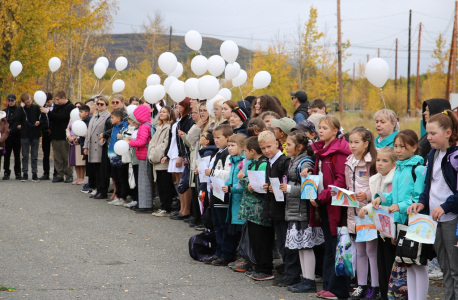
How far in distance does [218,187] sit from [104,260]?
1.80 metres

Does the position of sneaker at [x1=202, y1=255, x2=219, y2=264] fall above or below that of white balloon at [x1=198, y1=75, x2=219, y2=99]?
below

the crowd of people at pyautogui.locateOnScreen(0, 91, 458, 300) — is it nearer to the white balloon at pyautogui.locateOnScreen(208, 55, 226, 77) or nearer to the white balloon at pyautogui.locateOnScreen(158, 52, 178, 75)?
the white balloon at pyautogui.locateOnScreen(208, 55, 226, 77)

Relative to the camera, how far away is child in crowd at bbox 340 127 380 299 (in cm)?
537

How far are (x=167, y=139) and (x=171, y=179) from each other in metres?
0.82

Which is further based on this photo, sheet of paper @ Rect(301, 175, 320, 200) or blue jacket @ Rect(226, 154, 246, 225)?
blue jacket @ Rect(226, 154, 246, 225)

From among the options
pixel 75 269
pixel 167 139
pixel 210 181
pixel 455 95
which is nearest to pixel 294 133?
pixel 210 181

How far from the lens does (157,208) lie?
452 inches

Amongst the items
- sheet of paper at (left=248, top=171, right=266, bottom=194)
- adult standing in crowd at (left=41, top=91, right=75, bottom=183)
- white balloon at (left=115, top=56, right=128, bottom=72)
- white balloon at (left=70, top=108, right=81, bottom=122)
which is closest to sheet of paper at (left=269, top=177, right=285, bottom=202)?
sheet of paper at (left=248, top=171, right=266, bottom=194)

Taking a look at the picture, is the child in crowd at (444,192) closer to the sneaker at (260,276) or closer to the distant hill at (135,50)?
the sneaker at (260,276)

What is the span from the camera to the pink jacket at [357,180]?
5.41 metres

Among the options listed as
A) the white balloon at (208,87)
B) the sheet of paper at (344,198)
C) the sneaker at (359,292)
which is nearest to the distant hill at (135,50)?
the white balloon at (208,87)

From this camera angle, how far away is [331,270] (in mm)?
5703

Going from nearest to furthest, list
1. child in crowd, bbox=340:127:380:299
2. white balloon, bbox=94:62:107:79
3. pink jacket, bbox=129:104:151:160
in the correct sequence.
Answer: child in crowd, bbox=340:127:380:299 → pink jacket, bbox=129:104:151:160 → white balloon, bbox=94:62:107:79

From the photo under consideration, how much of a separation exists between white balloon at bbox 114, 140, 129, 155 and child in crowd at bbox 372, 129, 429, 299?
22.6ft
